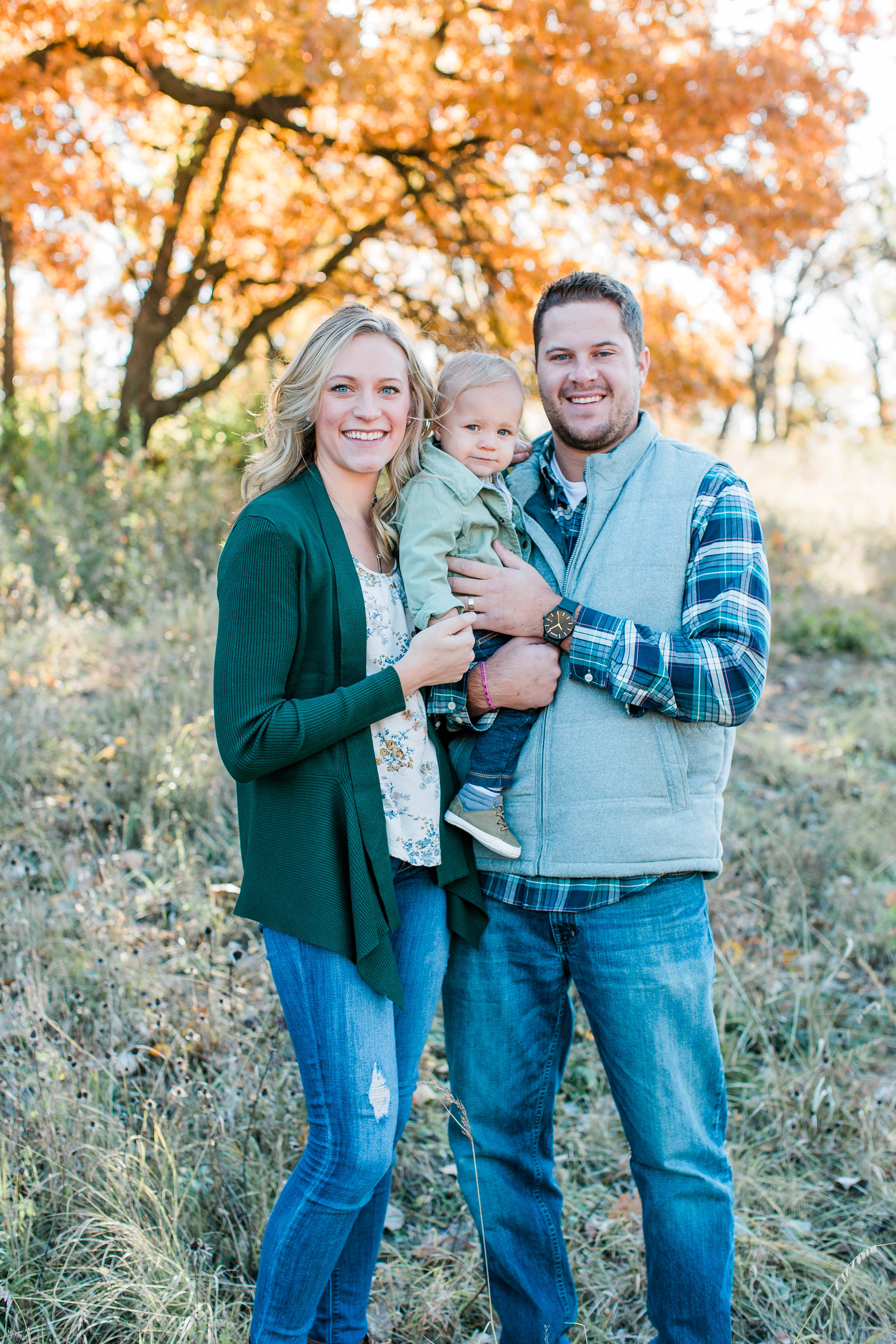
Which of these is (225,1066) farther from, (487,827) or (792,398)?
(792,398)

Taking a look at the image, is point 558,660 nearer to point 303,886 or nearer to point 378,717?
point 378,717

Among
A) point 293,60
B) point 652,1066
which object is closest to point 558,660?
point 652,1066

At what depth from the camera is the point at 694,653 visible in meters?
2.15

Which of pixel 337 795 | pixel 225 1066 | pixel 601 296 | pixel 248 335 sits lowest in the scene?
pixel 225 1066

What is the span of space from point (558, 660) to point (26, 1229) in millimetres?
→ 1904

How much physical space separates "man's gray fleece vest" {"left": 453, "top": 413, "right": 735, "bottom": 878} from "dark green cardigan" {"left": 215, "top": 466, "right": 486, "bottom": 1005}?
412 mm

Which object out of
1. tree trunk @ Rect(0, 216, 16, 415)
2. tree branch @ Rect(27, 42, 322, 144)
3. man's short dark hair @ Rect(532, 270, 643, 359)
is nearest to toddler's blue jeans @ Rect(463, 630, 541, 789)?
man's short dark hair @ Rect(532, 270, 643, 359)

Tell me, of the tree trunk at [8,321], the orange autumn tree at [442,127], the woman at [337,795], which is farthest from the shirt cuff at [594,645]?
the tree trunk at [8,321]

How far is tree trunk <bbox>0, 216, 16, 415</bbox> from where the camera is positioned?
9.25m

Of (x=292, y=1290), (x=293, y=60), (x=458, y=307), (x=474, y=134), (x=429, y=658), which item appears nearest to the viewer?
(x=292, y=1290)

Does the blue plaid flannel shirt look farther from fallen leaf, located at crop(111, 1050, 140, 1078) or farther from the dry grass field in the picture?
fallen leaf, located at crop(111, 1050, 140, 1078)

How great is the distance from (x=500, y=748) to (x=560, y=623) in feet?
1.10

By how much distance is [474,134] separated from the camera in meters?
7.67

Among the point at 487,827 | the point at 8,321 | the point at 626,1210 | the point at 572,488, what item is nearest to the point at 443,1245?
the point at 626,1210
